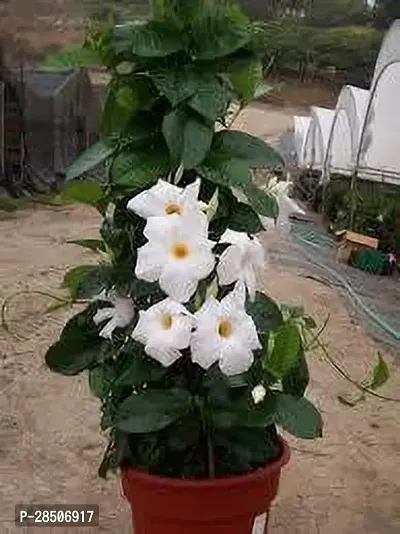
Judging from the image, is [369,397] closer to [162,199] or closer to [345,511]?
[345,511]

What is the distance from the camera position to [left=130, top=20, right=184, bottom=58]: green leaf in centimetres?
170

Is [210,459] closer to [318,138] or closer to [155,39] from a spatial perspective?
[155,39]

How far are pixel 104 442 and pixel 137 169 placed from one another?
151cm

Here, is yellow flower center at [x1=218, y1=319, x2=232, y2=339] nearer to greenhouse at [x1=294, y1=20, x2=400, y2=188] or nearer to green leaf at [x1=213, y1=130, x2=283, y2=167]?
green leaf at [x1=213, y1=130, x2=283, y2=167]

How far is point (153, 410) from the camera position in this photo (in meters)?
1.73

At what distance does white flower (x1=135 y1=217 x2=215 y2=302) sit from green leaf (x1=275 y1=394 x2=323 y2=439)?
0.97ft

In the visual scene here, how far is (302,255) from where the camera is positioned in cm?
659

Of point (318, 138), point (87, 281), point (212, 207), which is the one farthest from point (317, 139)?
point (212, 207)

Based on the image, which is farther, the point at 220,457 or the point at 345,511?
the point at 345,511

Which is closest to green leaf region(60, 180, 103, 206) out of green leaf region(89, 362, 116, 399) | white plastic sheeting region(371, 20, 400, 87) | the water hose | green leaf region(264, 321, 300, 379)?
green leaf region(89, 362, 116, 399)

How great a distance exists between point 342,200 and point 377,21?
8.86 m

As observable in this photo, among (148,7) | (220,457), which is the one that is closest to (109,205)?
(148,7)

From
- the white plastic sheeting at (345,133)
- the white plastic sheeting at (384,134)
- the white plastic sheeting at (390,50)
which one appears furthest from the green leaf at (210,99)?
the white plastic sheeting at (345,133)

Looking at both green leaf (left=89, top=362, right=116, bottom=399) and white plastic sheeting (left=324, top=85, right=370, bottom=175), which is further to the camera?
white plastic sheeting (left=324, top=85, right=370, bottom=175)
